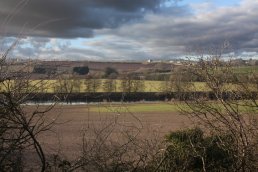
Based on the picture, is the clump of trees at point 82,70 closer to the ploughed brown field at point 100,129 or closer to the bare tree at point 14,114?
the ploughed brown field at point 100,129

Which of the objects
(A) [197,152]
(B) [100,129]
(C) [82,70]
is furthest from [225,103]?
(C) [82,70]

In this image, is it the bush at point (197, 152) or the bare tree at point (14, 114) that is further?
the bush at point (197, 152)

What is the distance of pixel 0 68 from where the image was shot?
18.7ft

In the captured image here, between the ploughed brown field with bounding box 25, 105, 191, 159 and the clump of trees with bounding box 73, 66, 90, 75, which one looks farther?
the ploughed brown field with bounding box 25, 105, 191, 159

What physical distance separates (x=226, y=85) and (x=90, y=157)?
302cm

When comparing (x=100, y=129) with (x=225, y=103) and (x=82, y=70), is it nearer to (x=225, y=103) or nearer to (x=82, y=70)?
(x=82, y=70)

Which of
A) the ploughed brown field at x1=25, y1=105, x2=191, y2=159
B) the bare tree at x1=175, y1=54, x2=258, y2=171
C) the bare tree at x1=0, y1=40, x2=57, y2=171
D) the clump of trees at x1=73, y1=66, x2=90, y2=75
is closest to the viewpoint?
the bare tree at x1=0, y1=40, x2=57, y2=171

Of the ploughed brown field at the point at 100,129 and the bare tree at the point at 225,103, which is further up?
the bare tree at the point at 225,103

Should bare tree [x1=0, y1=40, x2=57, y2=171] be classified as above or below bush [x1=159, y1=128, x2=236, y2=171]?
above

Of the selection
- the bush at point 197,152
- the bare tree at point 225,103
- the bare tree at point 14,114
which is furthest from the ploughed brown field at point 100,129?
the bare tree at point 225,103

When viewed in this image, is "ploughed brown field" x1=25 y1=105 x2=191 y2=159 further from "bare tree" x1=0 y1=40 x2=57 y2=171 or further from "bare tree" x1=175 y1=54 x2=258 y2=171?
"bare tree" x1=175 y1=54 x2=258 y2=171

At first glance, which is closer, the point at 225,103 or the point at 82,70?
the point at 82,70

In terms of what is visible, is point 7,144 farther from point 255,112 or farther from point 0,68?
A: point 255,112

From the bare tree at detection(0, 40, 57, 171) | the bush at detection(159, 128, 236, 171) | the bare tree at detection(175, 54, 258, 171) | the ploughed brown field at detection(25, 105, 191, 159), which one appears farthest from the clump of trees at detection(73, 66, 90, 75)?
the bare tree at detection(175, 54, 258, 171)
